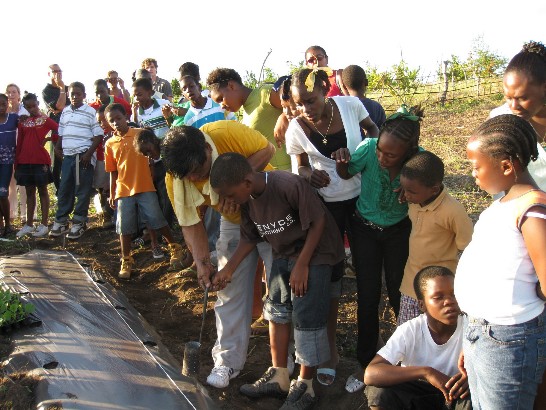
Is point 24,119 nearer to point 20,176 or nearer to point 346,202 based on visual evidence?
point 20,176

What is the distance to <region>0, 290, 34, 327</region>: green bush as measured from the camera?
3387mm

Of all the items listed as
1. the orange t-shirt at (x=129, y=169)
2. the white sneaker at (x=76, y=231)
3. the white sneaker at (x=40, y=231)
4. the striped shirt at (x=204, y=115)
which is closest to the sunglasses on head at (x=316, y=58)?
the striped shirt at (x=204, y=115)

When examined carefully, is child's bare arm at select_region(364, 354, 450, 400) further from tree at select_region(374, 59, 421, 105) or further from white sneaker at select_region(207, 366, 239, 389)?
tree at select_region(374, 59, 421, 105)

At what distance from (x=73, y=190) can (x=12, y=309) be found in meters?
3.49

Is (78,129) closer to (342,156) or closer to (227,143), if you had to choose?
(227,143)

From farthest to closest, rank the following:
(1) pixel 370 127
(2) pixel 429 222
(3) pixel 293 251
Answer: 1. (1) pixel 370 127
2. (3) pixel 293 251
3. (2) pixel 429 222

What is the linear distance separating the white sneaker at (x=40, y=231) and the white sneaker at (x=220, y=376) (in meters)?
4.39

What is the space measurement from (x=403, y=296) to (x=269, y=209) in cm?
83

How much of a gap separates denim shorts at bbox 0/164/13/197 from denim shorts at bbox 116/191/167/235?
2372mm

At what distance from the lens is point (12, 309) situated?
3451mm

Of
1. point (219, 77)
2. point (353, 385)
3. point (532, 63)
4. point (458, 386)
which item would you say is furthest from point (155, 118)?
point (458, 386)

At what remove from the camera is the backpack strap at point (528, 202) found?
1.74 metres

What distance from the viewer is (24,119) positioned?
6.82 m

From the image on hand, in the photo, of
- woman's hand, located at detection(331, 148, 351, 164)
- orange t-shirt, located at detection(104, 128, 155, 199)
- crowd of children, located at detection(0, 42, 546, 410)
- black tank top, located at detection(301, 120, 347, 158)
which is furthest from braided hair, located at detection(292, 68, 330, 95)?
orange t-shirt, located at detection(104, 128, 155, 199)
